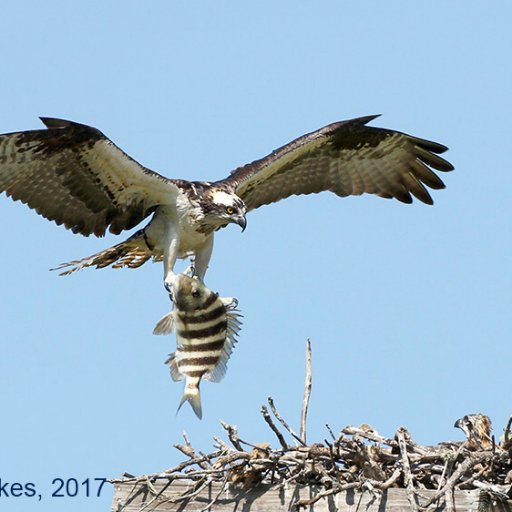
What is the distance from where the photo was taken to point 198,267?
9609 millimetres

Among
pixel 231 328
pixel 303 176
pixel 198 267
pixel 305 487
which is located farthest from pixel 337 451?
pixel 303 176

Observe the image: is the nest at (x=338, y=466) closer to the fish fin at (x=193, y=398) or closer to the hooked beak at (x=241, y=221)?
the fish fin at (x=193, y=398)

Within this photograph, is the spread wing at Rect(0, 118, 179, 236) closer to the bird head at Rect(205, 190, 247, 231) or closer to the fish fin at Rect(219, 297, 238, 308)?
the bird head at Rect(205, 190, 247, 231)

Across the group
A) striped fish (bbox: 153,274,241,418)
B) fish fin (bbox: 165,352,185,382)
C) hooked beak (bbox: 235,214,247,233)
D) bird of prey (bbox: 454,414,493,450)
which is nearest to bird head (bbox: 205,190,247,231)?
hooked beak (bbox: 235,214,247,233)

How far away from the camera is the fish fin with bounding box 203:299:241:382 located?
7.59m

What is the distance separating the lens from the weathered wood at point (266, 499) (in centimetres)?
622

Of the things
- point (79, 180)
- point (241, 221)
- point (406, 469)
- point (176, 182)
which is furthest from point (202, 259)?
point (406, 469)

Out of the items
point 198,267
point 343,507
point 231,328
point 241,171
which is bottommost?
point 343,507

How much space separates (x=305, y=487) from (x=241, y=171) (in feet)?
12.8

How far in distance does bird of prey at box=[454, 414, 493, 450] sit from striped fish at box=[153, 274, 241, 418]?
1494mm

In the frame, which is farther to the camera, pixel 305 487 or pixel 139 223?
pixel 139 223

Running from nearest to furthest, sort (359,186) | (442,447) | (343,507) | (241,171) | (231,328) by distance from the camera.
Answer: (343,507) → (442,447) → (231,328) → (241,171) → (359,186)

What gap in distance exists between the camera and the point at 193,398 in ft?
24.5

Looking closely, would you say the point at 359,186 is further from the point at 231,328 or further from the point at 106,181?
the point at 231,328
